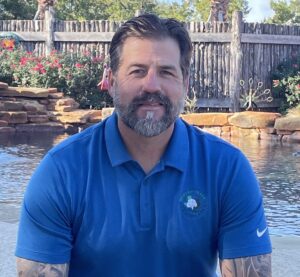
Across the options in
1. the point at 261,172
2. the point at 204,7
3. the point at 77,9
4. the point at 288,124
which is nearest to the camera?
the point at 261,172

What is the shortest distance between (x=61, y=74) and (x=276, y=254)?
1102 centimetres

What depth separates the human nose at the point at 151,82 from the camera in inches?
88.0

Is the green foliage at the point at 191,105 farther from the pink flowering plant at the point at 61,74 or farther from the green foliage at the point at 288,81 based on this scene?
the green foliage at the point at 288,81

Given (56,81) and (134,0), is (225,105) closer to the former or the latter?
(56,81)

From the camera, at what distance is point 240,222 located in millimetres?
2197

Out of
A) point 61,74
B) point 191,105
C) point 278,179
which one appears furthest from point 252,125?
point 278,179

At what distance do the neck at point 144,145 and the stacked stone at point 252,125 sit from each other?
9.57 meters

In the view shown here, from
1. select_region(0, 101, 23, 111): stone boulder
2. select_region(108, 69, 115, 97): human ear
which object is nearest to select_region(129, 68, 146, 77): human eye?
select_region(108, 69, 115, 97): human ear

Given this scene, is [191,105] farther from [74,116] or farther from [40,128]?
[40,128]

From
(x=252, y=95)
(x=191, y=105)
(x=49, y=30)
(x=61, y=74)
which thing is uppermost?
(x=49, y=30)

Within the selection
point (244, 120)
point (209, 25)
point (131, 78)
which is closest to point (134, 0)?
point (209, 25)

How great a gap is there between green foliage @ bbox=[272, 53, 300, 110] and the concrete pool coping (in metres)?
10.2

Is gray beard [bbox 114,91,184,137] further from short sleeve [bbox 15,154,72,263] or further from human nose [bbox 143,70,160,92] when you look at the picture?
short sleeve [bbox 15,154,72,263]

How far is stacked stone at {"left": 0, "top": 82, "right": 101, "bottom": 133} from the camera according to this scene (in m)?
12.7
